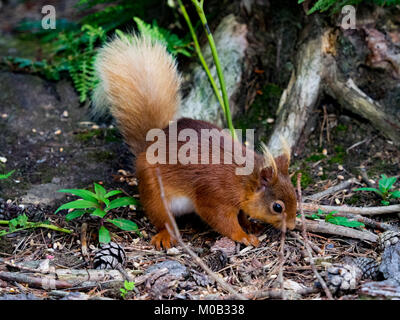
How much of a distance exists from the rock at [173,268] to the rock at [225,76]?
4.94 feet

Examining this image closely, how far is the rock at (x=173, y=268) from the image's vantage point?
263cm

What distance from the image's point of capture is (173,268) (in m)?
2.67

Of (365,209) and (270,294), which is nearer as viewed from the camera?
(270,294)

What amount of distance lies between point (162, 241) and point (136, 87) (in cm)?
105

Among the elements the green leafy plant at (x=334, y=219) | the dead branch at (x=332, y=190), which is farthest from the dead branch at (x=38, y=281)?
the dead branch at (x=332, y=190)

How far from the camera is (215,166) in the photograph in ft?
9.73

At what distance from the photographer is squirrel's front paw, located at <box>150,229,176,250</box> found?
9.82 feet

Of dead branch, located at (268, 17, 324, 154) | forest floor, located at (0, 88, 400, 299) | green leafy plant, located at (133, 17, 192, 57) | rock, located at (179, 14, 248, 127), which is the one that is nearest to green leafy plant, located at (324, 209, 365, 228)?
forest floor, located at (0, 88, 400, 299)

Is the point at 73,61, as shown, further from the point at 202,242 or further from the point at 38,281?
the point at 38,281

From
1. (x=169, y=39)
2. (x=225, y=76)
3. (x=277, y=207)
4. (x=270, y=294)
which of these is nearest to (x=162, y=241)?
(x=277, y=207)

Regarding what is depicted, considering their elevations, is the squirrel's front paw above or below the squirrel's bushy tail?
below

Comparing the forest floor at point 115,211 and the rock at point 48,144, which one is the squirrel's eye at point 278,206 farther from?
the rock at point 48,144

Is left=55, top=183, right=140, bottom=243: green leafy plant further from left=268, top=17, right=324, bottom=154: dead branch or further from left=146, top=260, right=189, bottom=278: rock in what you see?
left=268, top=17, right=324, bottom=154: dead branch
